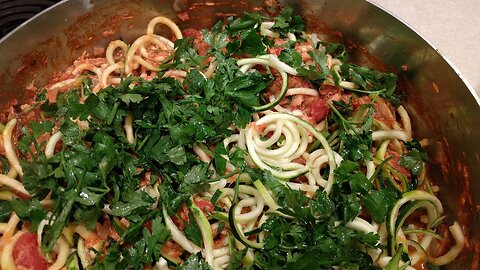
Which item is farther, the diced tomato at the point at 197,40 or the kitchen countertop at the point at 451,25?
the kitchen countertop at the point at 451,25

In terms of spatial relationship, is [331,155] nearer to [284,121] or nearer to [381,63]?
[284,121]

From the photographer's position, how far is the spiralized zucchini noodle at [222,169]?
6.56ft

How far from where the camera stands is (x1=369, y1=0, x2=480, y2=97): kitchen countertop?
9.42 ft

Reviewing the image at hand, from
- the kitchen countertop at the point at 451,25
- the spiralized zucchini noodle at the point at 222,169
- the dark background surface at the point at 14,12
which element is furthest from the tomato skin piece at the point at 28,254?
the kitchen countertop at the point at 451,25

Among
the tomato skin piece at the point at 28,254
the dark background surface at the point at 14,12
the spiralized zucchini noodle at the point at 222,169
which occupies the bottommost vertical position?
the tomato skin piece at the point at 28,254

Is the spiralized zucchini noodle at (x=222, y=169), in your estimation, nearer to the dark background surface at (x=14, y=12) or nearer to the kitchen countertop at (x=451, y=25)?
the dark background surface at (x=14, y=12)

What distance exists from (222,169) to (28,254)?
3.11 ft

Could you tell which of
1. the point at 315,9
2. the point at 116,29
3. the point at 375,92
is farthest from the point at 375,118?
the point at 116,29

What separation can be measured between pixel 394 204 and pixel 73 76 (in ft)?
6.17

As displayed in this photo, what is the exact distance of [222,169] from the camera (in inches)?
85.4

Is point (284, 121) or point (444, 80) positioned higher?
point (444, 80)

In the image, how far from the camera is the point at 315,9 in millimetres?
2684

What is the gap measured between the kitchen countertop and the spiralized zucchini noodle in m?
0.67

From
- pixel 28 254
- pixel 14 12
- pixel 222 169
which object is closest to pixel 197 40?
pixel 222 169
